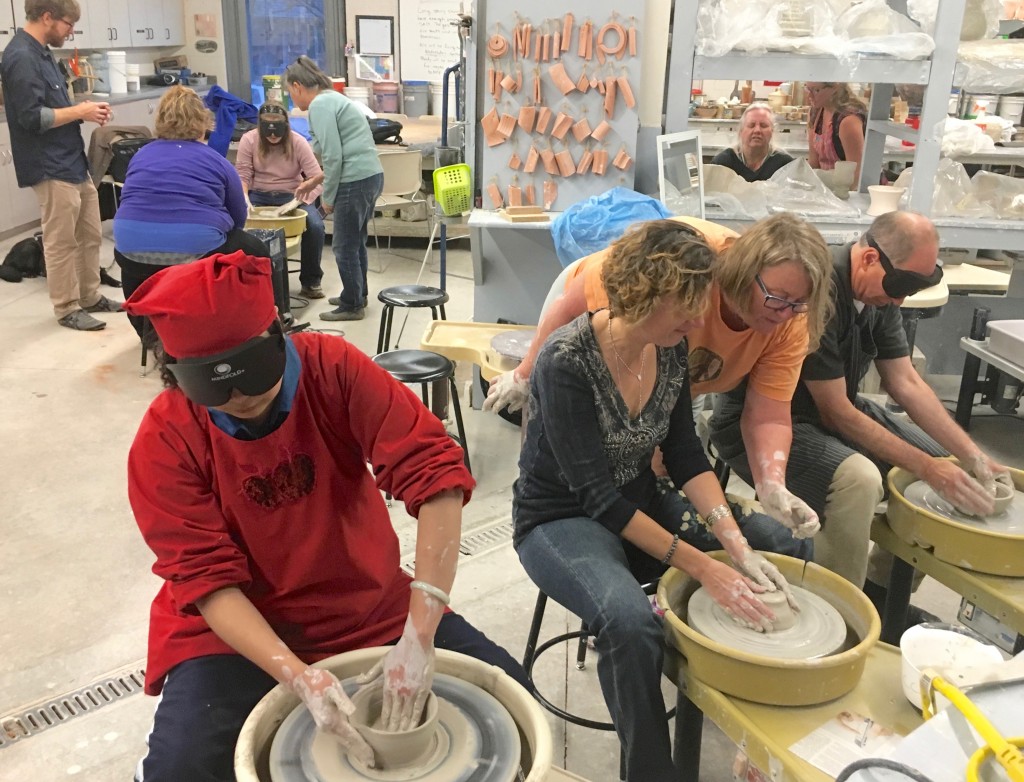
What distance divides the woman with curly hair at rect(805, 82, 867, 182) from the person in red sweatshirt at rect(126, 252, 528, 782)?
11.6 ft

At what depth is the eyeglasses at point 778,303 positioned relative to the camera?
1.83 metres

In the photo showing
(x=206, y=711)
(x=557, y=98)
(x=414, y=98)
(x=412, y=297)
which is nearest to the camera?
(x=206, y=711)

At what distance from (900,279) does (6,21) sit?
6.90m

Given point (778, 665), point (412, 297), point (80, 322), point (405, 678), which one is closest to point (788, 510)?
point (778, 665)

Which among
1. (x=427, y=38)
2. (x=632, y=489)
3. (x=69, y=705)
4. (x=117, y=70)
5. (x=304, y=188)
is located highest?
(x=427, y=38)

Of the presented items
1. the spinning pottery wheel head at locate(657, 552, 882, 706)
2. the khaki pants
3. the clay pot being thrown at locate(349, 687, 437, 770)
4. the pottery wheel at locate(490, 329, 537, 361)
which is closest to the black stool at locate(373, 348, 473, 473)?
the pottery wheel at locate(490, 329, 537, 361)

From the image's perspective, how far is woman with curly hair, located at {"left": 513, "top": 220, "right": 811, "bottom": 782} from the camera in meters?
1.58

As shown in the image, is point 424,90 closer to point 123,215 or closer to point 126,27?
point 126,27

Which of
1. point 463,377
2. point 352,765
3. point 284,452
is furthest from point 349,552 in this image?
point 463,377

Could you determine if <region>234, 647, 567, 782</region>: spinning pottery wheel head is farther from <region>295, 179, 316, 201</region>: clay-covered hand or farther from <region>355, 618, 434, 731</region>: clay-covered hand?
<region>295, 179, 316, 201</region>: clay-covered hand

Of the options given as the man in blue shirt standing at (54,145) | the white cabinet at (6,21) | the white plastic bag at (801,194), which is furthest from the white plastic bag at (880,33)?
the white cabinet at (6,21)

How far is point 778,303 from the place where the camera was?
183cm

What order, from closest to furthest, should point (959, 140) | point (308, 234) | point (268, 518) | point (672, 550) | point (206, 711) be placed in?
point (206, 711) < point (268, 518) < point (672, 550) < point (959, 140) < point (308, 234)

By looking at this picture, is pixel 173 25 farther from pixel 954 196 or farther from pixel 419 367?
pixel 954 196
